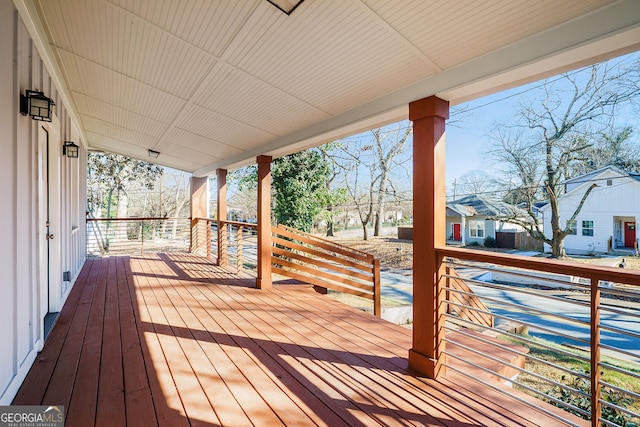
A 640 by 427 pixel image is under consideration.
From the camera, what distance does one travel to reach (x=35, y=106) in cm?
218

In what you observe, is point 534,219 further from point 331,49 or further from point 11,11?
point 11,11

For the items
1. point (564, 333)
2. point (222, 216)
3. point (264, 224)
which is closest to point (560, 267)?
point (564, 333)

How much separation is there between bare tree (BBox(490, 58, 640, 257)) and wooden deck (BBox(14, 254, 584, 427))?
13456mm

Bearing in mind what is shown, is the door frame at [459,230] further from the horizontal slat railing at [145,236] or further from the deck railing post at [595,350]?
the deck railing post at [595,350]

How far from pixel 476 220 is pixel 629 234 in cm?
650

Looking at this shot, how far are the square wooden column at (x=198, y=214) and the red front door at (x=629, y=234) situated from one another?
1628cm

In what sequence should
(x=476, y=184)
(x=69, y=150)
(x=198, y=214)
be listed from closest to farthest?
(x=69, y=150) → (x=198, y=214) → (x=476, y=184)

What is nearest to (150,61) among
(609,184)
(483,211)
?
(609,184)

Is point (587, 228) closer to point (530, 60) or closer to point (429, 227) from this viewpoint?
point (429, 227)

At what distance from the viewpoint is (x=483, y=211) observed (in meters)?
16.4

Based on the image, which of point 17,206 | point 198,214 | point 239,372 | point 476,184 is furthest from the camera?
point 476,184

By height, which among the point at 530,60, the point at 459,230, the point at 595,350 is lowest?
the point at 459,230

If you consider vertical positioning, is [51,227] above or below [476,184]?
below

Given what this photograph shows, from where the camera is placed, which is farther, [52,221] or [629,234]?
[629,234]
